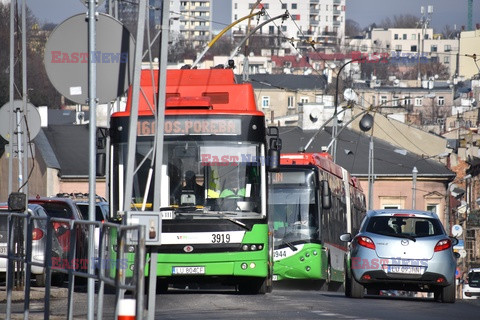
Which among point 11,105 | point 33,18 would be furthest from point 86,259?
point 33,18

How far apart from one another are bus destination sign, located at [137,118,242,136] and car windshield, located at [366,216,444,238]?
268 centimetres

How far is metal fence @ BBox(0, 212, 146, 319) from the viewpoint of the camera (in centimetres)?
1002

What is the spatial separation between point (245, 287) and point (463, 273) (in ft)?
167

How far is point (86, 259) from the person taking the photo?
1210 cm

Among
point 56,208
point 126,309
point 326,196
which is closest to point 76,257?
point 126,309

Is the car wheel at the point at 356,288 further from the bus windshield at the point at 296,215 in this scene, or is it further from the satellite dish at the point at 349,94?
the satellite dish at the point at 349,94

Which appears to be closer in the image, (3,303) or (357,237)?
(3,303)

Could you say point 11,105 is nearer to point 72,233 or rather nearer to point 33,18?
point 72,233

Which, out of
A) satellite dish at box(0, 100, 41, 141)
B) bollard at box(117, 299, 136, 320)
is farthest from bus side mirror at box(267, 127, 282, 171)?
bollard at box(117, 299, 136, 320)

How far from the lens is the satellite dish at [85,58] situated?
38.5 feet

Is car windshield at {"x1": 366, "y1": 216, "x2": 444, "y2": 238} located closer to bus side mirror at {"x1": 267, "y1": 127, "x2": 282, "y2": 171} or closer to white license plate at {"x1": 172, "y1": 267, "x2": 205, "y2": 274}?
bus side mirror at {"x1": 267, "y1": 127, "x2": 282, "y2": 171}

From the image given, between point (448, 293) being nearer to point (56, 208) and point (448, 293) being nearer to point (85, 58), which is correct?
point (56, 208)

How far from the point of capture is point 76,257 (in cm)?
1234

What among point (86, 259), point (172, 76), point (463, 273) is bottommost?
point (463, 273)
